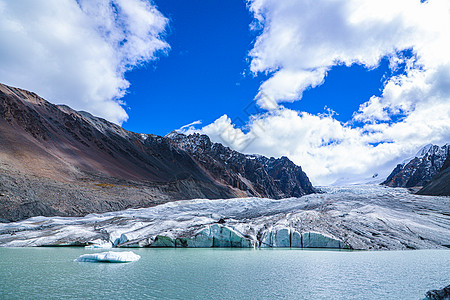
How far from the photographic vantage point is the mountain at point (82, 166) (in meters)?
56.7

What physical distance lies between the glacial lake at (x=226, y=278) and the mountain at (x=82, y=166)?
4094cm

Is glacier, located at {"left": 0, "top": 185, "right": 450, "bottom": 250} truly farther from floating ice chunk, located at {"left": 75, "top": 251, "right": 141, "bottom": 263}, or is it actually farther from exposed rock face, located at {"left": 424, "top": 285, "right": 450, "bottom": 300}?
exposed rock face, located at {"left": 424, "top": 285, "right": 450, "bottom": 300}

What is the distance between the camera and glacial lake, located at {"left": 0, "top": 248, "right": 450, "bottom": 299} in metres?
10.8

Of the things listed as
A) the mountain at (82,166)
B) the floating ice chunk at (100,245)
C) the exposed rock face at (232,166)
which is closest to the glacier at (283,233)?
the floating ice chunk at (100,245)

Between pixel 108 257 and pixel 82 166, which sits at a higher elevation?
pixel 82 166

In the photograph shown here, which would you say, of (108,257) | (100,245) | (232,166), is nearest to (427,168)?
(232,166)

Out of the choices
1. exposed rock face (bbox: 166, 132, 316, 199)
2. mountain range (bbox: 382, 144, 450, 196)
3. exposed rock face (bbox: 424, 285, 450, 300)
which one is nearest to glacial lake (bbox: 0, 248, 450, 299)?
exposed rock face (bbox: 424, 285, 450, 300)

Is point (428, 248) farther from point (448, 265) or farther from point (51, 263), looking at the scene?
point (51, 263)

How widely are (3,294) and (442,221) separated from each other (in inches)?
1394

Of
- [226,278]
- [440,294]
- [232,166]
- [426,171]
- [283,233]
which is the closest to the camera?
[440,294]

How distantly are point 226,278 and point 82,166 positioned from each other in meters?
86.5

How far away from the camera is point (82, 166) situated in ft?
290

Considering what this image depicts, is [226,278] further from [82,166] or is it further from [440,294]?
[82,166]

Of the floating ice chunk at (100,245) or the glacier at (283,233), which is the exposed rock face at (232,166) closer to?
the glacier at (283,233)
